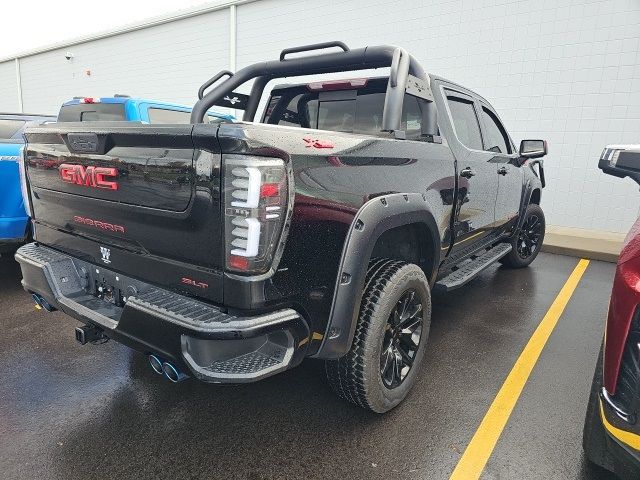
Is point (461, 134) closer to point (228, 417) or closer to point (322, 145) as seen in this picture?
point (322, 145)

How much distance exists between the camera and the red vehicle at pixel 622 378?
5.00 feet

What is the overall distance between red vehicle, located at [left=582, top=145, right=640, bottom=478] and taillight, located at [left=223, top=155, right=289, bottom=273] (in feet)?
4.16

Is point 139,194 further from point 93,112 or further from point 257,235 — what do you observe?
point 93,112

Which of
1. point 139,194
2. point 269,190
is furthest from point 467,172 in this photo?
point 139,194

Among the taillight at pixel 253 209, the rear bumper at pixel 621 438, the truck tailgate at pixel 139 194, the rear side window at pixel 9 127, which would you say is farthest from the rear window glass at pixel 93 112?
the rear bumper at pixel 621 438

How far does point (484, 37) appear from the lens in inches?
298

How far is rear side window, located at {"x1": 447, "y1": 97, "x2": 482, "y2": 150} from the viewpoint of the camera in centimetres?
346

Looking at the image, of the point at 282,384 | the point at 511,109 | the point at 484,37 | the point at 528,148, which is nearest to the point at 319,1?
the point at 484,37

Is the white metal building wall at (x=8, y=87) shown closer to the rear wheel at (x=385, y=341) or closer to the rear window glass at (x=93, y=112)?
the rear window glass at (x=93, y=112)

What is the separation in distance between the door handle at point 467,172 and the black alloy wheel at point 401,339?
3.58ft

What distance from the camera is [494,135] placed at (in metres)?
4.32

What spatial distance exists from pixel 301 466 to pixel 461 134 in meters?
2.63

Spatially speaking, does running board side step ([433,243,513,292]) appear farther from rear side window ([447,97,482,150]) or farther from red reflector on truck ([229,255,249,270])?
red reflector on truck ([229,255,249,270])

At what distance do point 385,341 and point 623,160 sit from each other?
1.44 meters
